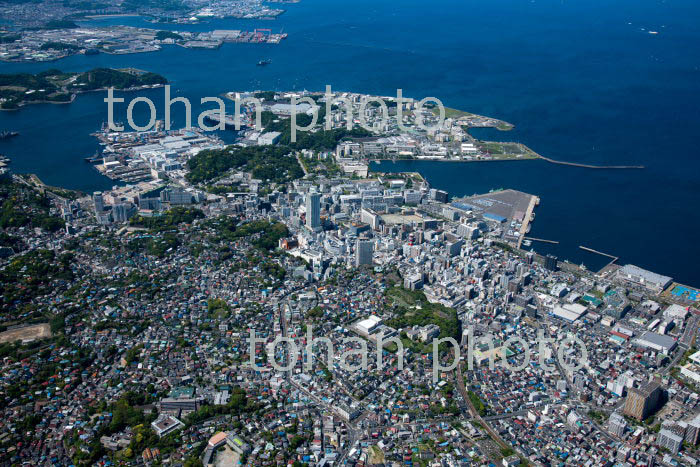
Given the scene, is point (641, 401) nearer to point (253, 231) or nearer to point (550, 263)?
point (550, 263)

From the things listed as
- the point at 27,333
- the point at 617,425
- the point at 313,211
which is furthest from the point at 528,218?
the point at 27,333

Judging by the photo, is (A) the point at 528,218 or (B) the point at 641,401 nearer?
(B) the point at 641,401

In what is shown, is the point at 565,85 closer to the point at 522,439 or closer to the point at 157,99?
the point at 157,99

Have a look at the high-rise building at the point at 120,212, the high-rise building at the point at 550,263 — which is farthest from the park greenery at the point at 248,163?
the high-rise building at the point at 550,263

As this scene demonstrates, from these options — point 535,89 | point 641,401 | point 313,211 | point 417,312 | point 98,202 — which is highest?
point 535,89

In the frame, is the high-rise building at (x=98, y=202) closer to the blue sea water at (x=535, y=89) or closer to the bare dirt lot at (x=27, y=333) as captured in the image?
the blue sea water at (x=535, y=89)

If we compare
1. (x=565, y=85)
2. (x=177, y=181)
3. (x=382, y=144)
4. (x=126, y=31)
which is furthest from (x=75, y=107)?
(x=565, y=85)

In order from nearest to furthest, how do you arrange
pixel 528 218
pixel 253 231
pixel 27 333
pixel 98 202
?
1. pixel 27 333
2. pixel 253 231
3. pixel 98 202
4. pixel 528 218
